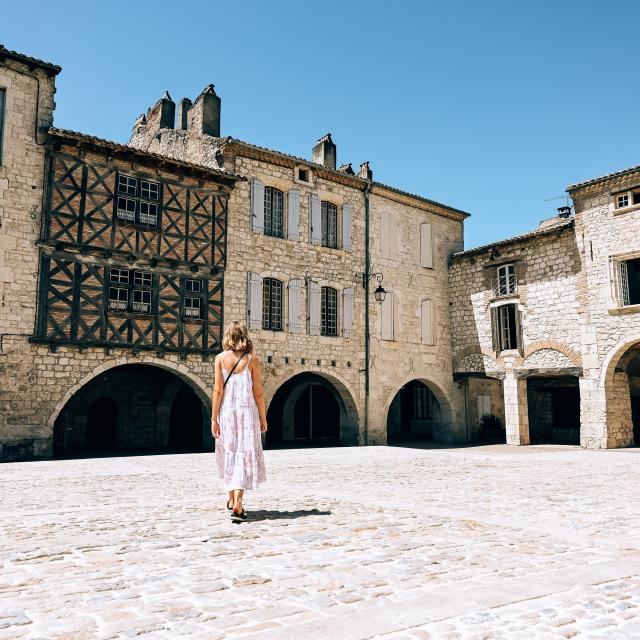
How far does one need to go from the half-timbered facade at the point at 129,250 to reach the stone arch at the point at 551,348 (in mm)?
9843

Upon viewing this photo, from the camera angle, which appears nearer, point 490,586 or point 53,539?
point 490,586

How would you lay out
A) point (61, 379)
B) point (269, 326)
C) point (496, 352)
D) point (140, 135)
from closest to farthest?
1. point (61, 379)
2. point (269, 326)
3. point (496, 352)
4. point (140, 135)

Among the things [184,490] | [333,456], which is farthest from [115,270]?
[184,490]

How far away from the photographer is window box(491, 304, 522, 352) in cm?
2038

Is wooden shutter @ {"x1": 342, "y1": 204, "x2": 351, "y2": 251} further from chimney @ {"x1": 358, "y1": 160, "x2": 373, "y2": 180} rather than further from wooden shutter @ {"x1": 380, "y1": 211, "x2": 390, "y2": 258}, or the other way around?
chimney @ {"x1": 358, "y1": 160, "x2": 373, "y2": 180}

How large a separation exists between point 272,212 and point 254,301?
2917 millimetres

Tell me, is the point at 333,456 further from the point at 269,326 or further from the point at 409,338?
the point at 409,338

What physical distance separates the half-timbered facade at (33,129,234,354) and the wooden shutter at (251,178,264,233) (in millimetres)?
865

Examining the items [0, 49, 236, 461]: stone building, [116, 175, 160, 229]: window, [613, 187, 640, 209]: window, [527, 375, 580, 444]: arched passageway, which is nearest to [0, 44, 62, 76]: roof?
[0, 49, 236, 461]: stone building

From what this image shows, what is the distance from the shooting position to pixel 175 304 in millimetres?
15734

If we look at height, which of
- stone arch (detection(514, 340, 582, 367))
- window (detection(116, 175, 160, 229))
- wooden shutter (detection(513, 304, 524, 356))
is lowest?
stone arch (detection(514, 340, 582, 367))

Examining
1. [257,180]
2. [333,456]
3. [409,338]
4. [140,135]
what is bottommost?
[333,456]

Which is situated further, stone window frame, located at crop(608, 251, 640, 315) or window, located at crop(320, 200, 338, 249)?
window, located at crop(320, 200, 338, 249)

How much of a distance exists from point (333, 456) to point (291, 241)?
691 centimetres
